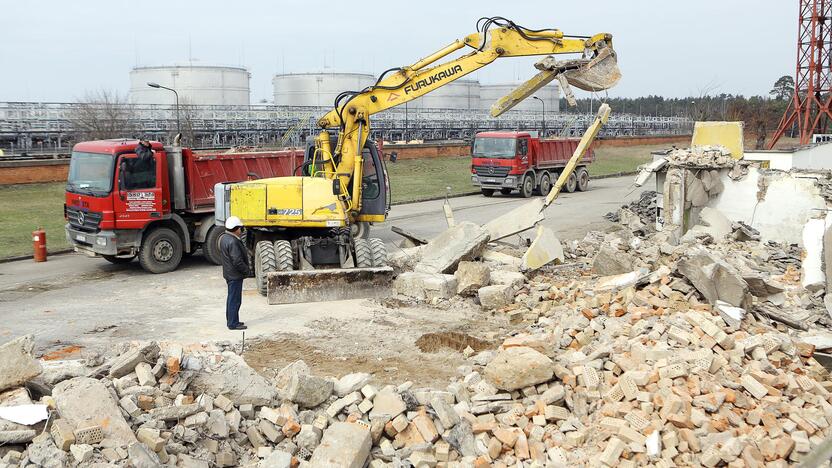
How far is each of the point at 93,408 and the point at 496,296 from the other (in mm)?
6908

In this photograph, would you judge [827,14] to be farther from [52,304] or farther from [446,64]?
[52,304]

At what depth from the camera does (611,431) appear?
7.08 meters

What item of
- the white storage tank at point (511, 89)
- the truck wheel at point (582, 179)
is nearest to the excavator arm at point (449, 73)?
the truck wheel at point (582, 179)

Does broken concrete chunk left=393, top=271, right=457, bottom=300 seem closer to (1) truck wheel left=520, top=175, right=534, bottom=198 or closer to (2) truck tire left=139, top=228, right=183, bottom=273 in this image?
(2) truck tire left=139, top=228, right=183, bottom=273

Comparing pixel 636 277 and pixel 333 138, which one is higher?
pixel 333 138

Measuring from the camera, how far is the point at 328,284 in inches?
509

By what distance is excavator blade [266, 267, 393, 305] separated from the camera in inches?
501

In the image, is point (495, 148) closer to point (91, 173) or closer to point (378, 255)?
point (378, 255)

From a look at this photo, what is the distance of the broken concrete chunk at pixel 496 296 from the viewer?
12359 mm

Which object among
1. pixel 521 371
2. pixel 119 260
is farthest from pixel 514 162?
pixel 521 371

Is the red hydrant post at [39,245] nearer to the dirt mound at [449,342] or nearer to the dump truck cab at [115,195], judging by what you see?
the dump truck cab at [115,195]

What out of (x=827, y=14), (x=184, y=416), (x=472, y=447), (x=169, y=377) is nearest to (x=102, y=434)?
(x=184, y=416)

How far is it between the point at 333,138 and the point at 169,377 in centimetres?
810

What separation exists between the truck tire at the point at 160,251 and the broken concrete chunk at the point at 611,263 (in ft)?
26.9
